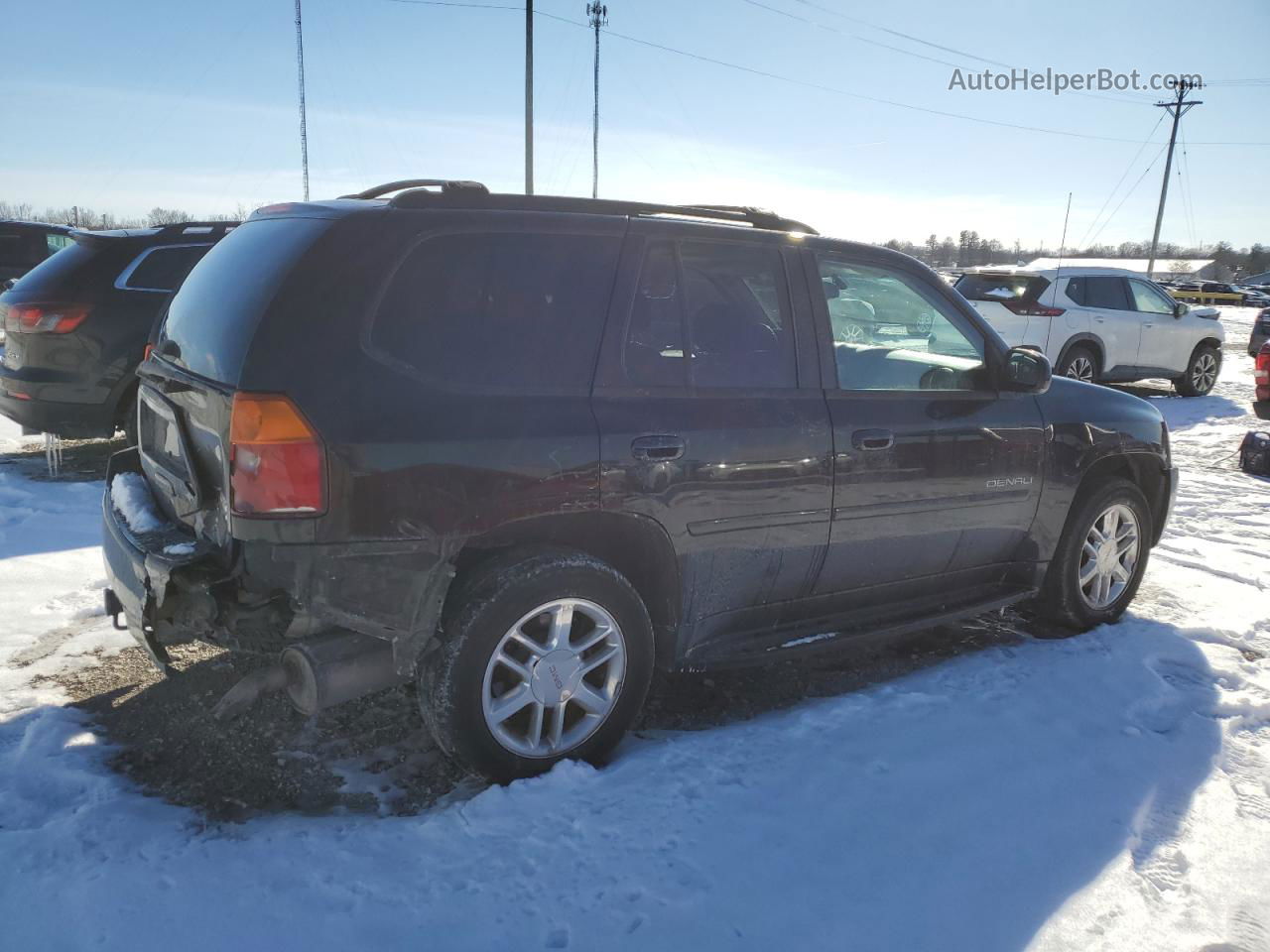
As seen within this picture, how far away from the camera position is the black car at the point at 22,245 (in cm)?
1711

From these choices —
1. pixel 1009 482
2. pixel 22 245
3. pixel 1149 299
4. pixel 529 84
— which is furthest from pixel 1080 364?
pixel 22 245

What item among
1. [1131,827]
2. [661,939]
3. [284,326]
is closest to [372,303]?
[284,326]

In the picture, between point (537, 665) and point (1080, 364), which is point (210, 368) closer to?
point (537, 665)

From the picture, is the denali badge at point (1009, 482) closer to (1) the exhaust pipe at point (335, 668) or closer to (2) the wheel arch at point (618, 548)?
(2) the wheel arch at point (618, 548)

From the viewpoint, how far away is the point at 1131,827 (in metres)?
2.97

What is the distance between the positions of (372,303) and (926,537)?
8.04 feet

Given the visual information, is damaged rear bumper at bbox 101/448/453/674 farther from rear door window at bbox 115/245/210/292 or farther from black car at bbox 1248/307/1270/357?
black car at bbox 1248/307/1270/357

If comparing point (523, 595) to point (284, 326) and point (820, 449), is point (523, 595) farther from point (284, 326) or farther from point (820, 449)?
point (820, 449)

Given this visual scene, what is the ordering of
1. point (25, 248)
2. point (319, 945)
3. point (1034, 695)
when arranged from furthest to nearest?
point (25, 248)
point (1034, 695)
point (319, 945)

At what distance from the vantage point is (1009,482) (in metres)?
4.18

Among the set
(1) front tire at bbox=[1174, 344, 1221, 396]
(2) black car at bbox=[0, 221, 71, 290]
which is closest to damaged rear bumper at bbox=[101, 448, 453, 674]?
(1) front tire at bbox=[1174, 344, 1221, 396]

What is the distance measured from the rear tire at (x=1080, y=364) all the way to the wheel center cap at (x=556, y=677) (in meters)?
11.6

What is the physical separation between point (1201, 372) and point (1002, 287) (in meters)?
4.32

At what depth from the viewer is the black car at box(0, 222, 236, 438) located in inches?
267
